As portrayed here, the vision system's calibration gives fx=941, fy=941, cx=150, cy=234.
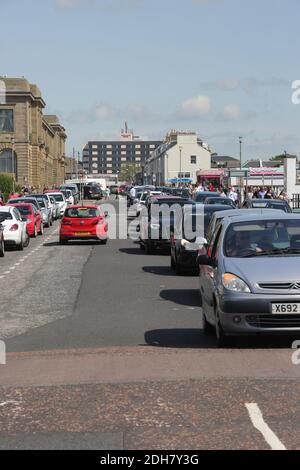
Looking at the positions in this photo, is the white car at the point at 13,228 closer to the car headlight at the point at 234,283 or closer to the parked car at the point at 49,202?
the parked car at the point at 49,202

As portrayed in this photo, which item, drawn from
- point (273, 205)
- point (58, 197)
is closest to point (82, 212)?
point (273, 205)

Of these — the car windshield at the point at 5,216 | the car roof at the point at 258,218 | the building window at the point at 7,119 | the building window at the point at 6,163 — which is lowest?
the car windshield at the point at 5,216

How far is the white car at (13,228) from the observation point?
31.0 m

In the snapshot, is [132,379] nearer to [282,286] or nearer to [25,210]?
[282,286]

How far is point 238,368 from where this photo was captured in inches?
378

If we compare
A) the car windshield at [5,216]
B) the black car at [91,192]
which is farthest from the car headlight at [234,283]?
the black car at [91,192]

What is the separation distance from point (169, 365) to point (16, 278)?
12.3m

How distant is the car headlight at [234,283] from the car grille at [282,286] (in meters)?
0.19

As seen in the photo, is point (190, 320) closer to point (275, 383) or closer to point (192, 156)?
point (275, 383)

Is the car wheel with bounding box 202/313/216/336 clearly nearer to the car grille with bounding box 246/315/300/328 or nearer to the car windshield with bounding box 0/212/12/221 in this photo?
the car grille with bounding box 246/315/300/328

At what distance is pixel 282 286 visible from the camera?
10.6 meters
